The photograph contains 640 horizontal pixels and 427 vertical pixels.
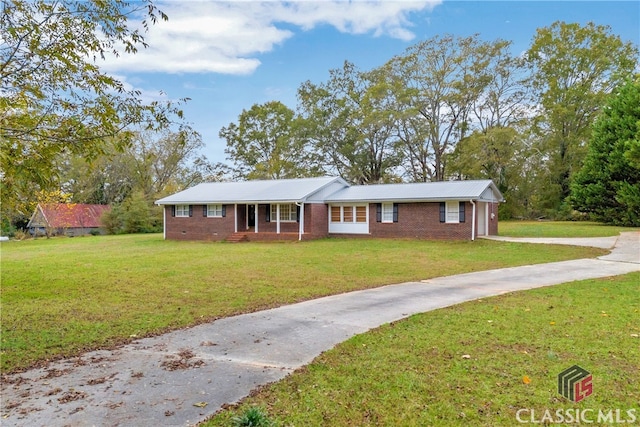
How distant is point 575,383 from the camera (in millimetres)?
3854

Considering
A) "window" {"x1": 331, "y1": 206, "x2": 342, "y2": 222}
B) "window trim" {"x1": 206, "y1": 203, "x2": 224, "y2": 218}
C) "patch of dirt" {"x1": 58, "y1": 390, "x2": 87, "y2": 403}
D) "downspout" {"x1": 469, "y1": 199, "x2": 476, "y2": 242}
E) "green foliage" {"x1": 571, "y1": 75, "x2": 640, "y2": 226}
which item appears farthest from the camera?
"window trim" {"x1": 206, "y1": 203, "x2": 224, "y2": 218}

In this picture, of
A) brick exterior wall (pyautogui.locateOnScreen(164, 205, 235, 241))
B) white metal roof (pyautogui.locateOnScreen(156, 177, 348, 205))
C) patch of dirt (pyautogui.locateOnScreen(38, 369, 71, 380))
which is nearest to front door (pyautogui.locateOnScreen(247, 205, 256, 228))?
white metal roof (pyautogui.locateOnScreen(156, 177, 348, 205))

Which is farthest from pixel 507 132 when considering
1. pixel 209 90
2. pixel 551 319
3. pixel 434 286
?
pixel 551 319

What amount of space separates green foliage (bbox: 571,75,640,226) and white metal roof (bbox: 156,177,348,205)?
1704 centimetres

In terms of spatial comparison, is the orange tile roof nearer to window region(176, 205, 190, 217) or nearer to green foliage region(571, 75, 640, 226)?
window region(176, 205, 190, 217)

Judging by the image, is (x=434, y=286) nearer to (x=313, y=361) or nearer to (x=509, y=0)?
(x=313, y=361)

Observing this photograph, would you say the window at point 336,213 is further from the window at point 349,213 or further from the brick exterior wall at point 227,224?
the brick exterior wall at point 227,224

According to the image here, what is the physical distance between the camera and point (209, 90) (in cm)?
1706

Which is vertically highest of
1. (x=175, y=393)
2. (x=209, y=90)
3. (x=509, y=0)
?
(x=509, y=0)

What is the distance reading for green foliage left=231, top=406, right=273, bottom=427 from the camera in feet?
10.6

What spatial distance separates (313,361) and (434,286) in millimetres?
5414

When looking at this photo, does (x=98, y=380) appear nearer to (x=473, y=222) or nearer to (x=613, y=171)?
(x=473, y=222)

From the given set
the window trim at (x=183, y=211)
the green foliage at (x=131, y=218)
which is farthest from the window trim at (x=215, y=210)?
the green foliage at (x=131, y=218)

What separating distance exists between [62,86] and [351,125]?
3526 cm
